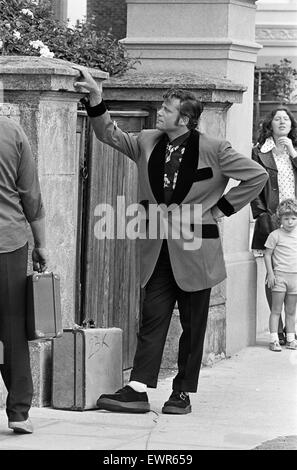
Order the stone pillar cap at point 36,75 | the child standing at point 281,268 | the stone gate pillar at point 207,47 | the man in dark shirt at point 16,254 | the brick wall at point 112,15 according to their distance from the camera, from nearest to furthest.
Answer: the man in dark shirt at point 16,254 < the stone pillar cap at point 36,75 < the stone gate pillar at point 207,47 < the child standing at point 281,268 < the brick wall at point 112,15

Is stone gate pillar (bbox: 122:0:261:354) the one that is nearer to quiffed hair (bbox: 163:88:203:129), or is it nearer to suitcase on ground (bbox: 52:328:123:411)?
quiffed hair (bbox: 163:88:203:129)

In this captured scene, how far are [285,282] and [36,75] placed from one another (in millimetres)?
3639

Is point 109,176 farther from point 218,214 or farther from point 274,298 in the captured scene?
point 274,298

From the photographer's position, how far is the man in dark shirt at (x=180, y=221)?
7.94 meters

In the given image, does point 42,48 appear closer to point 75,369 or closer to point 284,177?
point 75,369

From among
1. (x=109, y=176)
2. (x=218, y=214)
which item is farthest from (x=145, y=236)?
(x=109, y=176)

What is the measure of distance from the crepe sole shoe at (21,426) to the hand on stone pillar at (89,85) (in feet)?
6.54

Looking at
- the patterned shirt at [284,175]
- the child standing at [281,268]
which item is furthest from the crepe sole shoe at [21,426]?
the patterned shirt at [284,175]

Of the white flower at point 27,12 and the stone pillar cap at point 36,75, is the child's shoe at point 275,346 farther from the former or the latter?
the stone pillar cap at point 36,75

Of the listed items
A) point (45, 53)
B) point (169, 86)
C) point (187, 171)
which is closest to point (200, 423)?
point (187, 171)

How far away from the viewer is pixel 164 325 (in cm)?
800

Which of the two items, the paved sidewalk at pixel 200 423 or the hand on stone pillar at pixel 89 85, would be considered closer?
the paved sidewalk at pixel 200 423

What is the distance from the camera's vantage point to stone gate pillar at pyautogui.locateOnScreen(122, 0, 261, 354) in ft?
34.6
